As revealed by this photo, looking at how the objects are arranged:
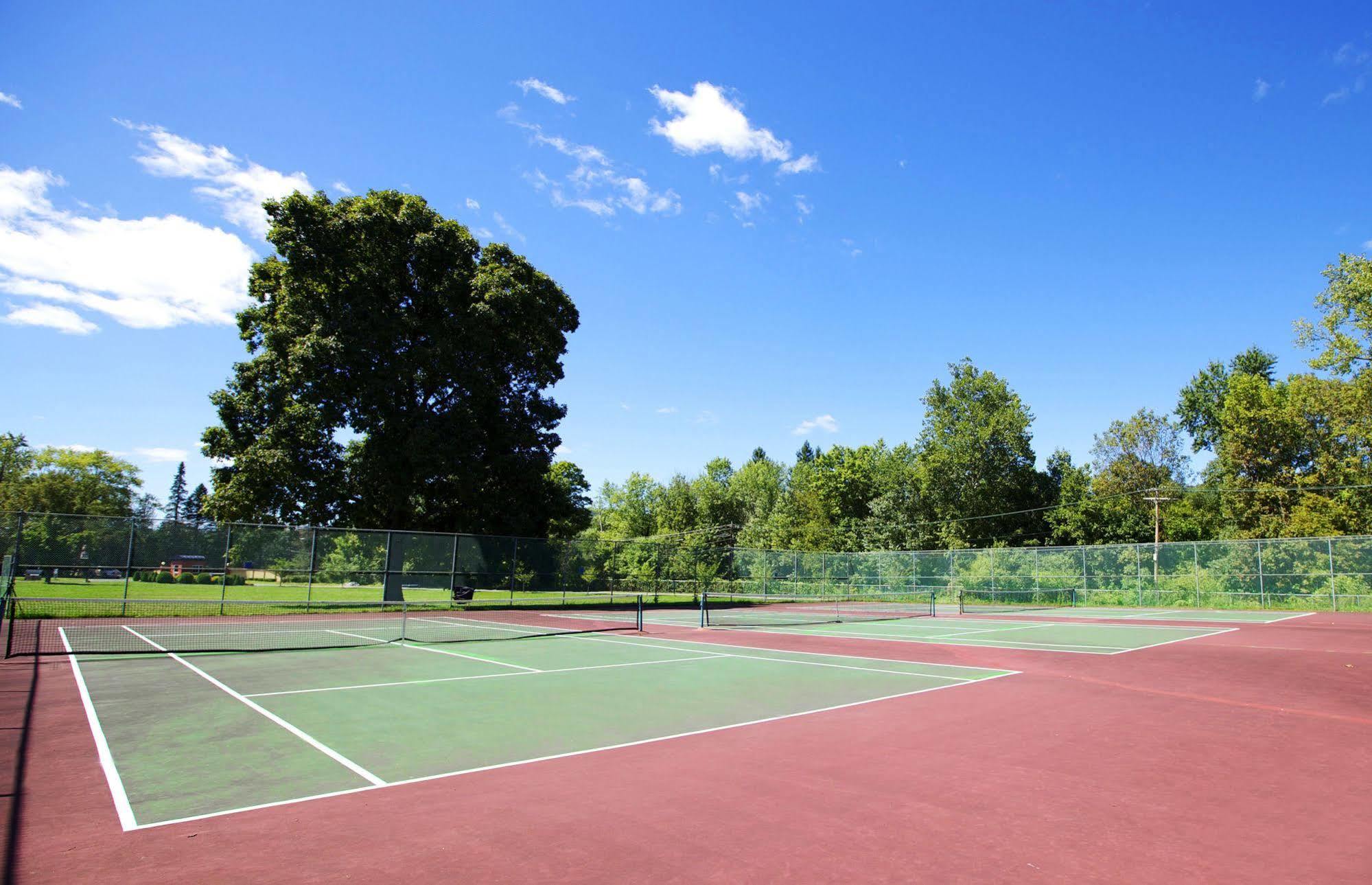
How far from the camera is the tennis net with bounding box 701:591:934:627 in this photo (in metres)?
26.2

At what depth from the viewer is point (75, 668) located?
11797 millimetres

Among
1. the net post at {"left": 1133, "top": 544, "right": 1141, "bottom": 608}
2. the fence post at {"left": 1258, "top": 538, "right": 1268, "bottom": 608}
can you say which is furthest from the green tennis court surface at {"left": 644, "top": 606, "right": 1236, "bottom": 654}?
the fence post at {"left": 1258, "top": 538, "right": 1268, "bottom": 608}

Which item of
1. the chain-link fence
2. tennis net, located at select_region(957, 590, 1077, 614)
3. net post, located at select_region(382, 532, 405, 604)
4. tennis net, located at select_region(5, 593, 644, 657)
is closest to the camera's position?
tennis net, located at select_region(5, 593, 644, 657)

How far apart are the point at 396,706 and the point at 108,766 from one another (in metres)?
3.20

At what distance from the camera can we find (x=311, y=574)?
80.9 ft

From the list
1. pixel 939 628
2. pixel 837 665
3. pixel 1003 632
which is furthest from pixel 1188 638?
pixel 837 665

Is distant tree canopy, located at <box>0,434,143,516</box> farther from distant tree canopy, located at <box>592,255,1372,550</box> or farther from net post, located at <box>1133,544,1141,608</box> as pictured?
net post, located at <box>1133,544,1141,608</box>

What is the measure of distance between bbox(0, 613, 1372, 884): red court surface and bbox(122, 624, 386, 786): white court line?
0.60 m

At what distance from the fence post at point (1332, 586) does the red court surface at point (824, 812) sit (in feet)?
102

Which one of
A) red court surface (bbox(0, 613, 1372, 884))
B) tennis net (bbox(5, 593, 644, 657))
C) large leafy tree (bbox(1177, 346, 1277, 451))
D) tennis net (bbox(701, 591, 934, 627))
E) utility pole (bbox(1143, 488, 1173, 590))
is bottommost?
tennis net (bbox(701, 591, 934, 627))

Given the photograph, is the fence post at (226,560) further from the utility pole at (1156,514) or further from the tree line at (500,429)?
the utility pole at (1156,514)

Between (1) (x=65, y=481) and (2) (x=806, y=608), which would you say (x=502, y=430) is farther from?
(1) (x=65, y=481)

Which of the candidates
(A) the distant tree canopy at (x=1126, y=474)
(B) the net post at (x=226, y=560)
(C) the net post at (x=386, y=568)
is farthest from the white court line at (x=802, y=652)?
(A) the distant tree canopy at (x=1126, y=474)

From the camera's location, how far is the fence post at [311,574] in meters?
24.5
